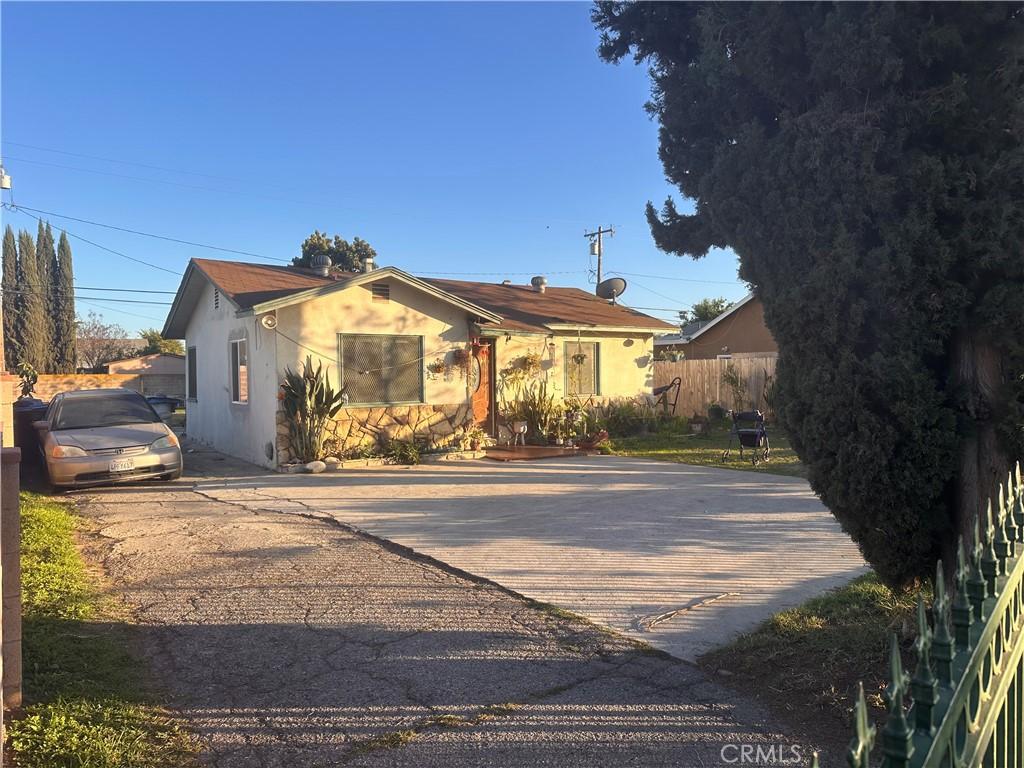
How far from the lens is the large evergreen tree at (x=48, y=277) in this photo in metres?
44.0

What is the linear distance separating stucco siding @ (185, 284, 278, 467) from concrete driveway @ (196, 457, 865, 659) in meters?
1.41

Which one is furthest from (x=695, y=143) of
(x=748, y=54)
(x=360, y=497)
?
(x=360, y=497)

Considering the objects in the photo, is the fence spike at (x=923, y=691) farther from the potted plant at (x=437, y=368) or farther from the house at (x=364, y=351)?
the potted plant at (x=437, y=368)

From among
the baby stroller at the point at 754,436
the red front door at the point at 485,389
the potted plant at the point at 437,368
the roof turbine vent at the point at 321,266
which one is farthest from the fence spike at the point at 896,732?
the roof turbine vent at the point at 321,266

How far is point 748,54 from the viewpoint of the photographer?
436cm

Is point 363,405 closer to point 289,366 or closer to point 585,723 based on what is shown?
point 289,366

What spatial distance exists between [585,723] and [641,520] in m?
A: 4.89

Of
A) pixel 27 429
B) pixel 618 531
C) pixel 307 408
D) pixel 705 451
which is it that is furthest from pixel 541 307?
pixel 618 531

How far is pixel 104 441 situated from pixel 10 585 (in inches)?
308

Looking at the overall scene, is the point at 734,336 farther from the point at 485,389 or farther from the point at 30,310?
the point at 30,310

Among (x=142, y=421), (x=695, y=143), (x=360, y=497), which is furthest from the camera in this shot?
(x=142, y=421)

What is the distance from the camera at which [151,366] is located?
40781mm

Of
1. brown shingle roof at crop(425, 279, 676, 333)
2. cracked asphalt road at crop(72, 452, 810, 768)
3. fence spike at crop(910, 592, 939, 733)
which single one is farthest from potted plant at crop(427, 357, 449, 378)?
fence spike at crop(910, 592, 939, 733)

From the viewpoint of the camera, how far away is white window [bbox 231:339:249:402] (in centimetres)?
1415
